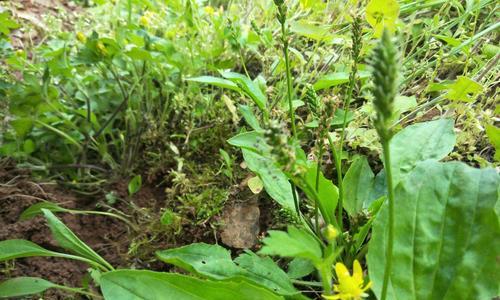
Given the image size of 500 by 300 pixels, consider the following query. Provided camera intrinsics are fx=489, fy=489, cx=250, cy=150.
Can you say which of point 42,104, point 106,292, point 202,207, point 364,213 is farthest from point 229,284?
point 42,104

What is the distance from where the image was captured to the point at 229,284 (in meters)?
0.90

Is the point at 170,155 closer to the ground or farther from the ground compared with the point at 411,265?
closer to the ground

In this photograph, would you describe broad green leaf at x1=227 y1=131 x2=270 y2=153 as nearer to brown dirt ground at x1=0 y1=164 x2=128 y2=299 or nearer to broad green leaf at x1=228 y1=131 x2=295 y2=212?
broad green leaf at x1=228 y1=131 x2=295 y2=212

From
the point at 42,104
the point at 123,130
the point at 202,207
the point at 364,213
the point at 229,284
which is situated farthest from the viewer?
the point at 123,130

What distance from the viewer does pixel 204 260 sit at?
106cm

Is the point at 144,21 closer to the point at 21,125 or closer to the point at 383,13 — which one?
the point at 21,125

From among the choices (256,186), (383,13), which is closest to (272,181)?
(256,186)

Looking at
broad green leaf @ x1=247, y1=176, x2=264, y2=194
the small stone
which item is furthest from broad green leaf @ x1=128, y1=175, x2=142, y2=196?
broad green leaf @ x1=247, y1=176, x2=264, y2=194

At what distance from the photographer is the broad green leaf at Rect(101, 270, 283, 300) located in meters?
0.91

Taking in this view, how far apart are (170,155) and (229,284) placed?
807 mm

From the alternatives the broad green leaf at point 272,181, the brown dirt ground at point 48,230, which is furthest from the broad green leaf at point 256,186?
the brown dirt ground at point 48,230

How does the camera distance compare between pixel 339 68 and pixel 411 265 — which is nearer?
pixel 411 265

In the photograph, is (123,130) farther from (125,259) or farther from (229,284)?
(229,284)

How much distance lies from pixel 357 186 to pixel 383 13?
1.38 ft
